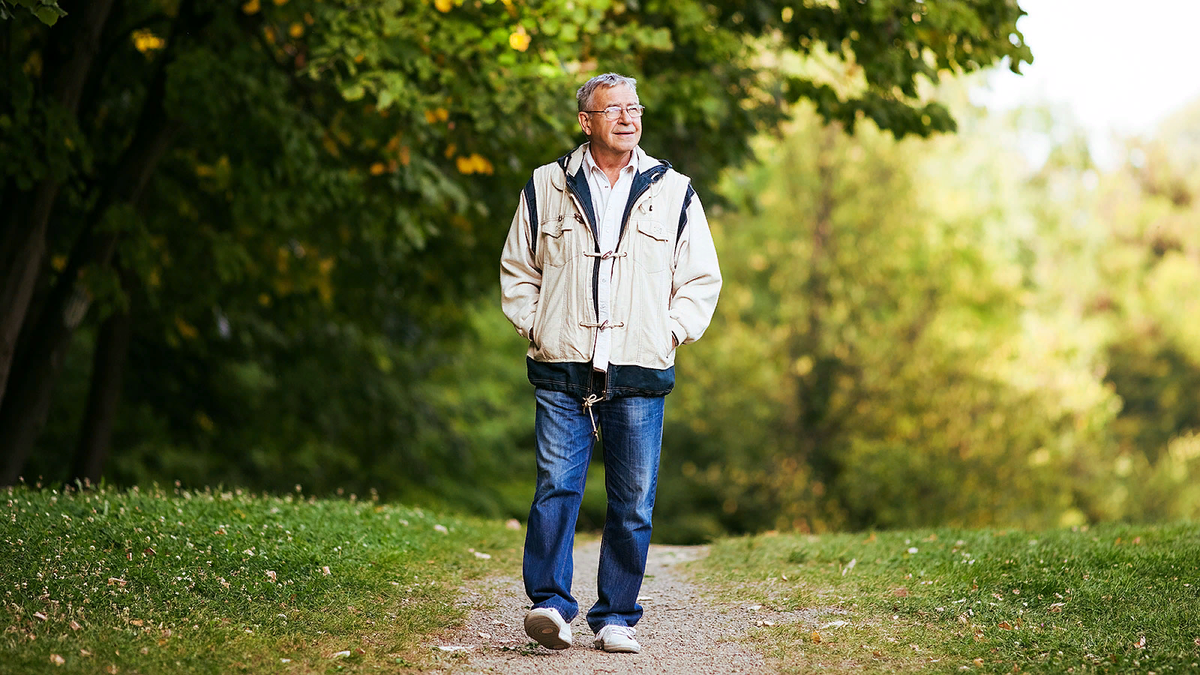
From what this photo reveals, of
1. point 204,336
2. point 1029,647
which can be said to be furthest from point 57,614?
point 204,336

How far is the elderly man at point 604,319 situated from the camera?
4.77 metres

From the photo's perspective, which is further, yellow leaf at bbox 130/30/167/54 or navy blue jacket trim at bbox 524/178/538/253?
yellow leaf at bbox 130/30/167/54

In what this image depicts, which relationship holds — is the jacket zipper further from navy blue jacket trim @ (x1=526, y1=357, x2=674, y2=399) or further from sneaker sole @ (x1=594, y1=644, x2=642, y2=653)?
sneaker sole @ (x1=594, y1=644, x2=642, y2=653)

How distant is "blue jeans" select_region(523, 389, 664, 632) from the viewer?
15.8 ft

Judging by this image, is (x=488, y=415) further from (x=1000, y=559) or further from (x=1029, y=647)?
(x=1029, y=647)

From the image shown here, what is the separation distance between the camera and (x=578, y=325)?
475 cm

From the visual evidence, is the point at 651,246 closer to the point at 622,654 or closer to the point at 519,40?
the point at 622,654

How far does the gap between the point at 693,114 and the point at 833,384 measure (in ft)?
47.4

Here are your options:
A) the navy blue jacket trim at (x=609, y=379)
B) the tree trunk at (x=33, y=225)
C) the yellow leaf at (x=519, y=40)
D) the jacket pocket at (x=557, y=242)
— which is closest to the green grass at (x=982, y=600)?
the navy blue jacket trim at (x=609, y=379)

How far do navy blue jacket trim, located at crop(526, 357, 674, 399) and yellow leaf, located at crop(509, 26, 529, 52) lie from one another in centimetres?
439

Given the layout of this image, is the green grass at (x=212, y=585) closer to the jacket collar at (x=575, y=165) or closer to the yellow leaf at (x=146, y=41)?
the jacket collar at (x=575, y=165)

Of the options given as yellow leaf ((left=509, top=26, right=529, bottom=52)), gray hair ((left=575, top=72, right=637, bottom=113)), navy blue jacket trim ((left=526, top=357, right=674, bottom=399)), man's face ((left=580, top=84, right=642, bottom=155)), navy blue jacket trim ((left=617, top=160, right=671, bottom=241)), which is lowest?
navy blue jacket trim ((left=526, top=357, right=674, bottom=399))

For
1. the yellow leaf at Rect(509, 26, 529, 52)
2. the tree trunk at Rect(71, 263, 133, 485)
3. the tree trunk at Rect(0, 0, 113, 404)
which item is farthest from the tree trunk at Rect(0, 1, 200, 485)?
the yellow leaf at Rect(509, 26, 529, 52)

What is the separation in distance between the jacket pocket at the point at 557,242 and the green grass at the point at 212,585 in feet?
5.41
